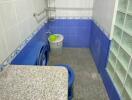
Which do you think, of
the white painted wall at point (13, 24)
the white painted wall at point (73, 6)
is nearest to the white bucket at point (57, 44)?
the white painted wall at point (73, 6)

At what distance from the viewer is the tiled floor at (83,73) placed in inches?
77.9

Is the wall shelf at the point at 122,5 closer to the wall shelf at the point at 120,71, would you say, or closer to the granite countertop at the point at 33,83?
the wall shelf at the point at 120,71

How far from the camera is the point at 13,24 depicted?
1.32 m

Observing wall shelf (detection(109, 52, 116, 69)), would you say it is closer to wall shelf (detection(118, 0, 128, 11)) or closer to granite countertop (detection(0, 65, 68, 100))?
wall shelf (detection(118, 0, 128, 11))

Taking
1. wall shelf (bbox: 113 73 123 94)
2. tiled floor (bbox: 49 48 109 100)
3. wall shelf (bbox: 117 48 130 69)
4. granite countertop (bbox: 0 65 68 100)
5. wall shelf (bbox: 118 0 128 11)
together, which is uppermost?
wall shelf (bbox: 118 0 128 11)

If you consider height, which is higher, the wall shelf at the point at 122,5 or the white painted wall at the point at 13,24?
the wall shelf at the point at 122,5

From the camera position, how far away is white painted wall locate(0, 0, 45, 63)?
1121 mm

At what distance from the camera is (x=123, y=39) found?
5.23 ft

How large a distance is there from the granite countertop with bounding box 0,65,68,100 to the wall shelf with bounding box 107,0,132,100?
2.71 feet

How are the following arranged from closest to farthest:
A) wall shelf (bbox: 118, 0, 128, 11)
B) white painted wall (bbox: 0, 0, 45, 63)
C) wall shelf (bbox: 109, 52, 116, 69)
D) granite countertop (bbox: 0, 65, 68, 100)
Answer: granite countertop (bbox: 0, 65, 68, 100) < white painted wall (bbox: 0, 0, 45, 63) < wall shelf (bbox: 118, 0, 128, 11) < wall shelf (bbox: 109, 52, 116, 69)

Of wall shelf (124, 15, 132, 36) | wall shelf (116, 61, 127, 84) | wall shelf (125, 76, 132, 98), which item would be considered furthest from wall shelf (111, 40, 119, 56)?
wall shelf (125, 76, 132, 98)

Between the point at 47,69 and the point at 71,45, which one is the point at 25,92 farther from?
the point at 71,45

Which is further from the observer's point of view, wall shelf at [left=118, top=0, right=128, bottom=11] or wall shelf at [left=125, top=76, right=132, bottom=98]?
wall shelf at [left=118, top=0, right=128, bottom=11]

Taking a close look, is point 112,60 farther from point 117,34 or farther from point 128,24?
point 128,24
